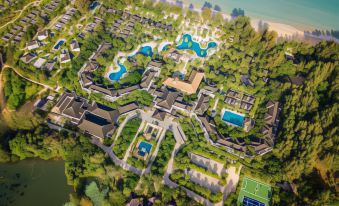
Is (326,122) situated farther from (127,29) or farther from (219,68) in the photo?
(127,29)

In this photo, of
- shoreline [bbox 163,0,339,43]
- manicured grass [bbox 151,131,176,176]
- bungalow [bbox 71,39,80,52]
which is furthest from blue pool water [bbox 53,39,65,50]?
manicured grass [bbox 151,131,176,176]

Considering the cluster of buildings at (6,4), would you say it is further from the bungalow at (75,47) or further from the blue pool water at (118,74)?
the blue pool water at (118,74)

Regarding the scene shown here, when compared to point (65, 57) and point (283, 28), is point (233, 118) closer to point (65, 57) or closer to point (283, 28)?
point (65, 57)

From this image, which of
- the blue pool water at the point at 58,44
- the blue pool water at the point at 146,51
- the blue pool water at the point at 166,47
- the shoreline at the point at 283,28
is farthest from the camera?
the shoreline at the point at 283,28

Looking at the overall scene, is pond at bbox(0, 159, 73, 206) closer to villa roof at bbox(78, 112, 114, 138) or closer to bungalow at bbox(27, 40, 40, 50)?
Result: villa roof at bbox(78, 112, 114, 138)

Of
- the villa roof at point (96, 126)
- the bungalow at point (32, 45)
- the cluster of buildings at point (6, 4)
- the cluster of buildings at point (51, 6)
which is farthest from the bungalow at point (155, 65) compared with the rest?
the cluster of buildings at point (6, 4)

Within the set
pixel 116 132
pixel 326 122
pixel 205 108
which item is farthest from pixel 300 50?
pixel 116 132

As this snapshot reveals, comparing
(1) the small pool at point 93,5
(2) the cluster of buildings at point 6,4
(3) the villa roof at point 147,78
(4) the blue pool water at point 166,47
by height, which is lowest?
(3) the villa roof at point 147,78
